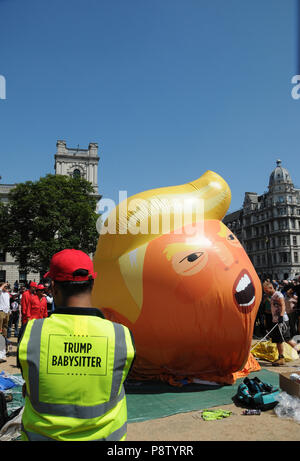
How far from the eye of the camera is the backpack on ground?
205 inches

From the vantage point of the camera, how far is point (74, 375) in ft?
6.36

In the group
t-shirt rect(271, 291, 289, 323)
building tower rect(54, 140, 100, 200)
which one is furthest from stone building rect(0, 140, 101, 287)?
t-shirt rect(271, 291, 289, 323)

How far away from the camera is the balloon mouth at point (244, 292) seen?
219 inches

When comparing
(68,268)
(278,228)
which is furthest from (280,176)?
(68,268)

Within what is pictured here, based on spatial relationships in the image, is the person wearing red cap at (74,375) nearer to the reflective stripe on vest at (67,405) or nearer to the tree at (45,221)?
the reflective stripe on vest at (67,405)

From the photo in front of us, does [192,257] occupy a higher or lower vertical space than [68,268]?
higher

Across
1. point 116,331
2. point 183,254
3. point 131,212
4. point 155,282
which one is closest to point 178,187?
point 131,212

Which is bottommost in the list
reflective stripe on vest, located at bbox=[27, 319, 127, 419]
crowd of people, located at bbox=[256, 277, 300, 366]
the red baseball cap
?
crowd of people, located at bbox=[256, 277, 300, 366]

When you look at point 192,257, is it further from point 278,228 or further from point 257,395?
point 278,228

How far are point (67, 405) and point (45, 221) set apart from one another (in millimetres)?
29764

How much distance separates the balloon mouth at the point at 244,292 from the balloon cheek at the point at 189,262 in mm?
641

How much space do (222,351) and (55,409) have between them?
14.2 ft

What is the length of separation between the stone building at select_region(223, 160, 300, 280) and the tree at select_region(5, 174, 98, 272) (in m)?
44.2

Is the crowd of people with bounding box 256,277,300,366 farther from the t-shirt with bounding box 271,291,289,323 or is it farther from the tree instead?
the tree
